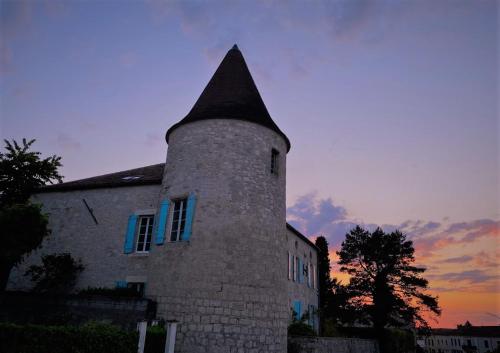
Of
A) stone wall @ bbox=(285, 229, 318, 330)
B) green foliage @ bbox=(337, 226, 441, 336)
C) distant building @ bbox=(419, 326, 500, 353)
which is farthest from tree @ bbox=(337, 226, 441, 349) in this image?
distant building @ bbox=(419, 326, 500, 353)

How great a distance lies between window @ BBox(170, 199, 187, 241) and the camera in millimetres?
11191

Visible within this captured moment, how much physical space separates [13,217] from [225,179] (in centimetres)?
632

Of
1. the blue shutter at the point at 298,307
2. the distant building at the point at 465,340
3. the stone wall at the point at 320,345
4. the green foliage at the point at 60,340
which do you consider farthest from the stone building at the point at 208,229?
the distant building at the point at 465,340

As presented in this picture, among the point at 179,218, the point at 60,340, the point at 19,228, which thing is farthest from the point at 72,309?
the point at 60,340

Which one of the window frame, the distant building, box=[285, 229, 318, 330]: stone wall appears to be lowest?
the distant building

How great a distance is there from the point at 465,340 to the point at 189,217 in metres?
86.5

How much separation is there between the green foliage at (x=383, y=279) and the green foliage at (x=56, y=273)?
19.2 m

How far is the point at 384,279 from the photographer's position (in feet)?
87.0

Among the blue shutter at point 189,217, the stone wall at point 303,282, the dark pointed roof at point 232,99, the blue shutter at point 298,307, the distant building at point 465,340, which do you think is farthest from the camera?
the distant building at point 465,340

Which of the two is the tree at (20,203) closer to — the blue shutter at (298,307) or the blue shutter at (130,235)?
the blue shutter at (130,235)

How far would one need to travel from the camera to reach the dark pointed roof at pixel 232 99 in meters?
12.4

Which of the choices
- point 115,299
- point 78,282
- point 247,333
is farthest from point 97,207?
point 247,333

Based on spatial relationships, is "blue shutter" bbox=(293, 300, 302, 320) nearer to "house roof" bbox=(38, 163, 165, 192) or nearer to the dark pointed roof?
the dark pointed roof

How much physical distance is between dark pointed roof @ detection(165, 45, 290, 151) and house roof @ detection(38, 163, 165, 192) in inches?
103
